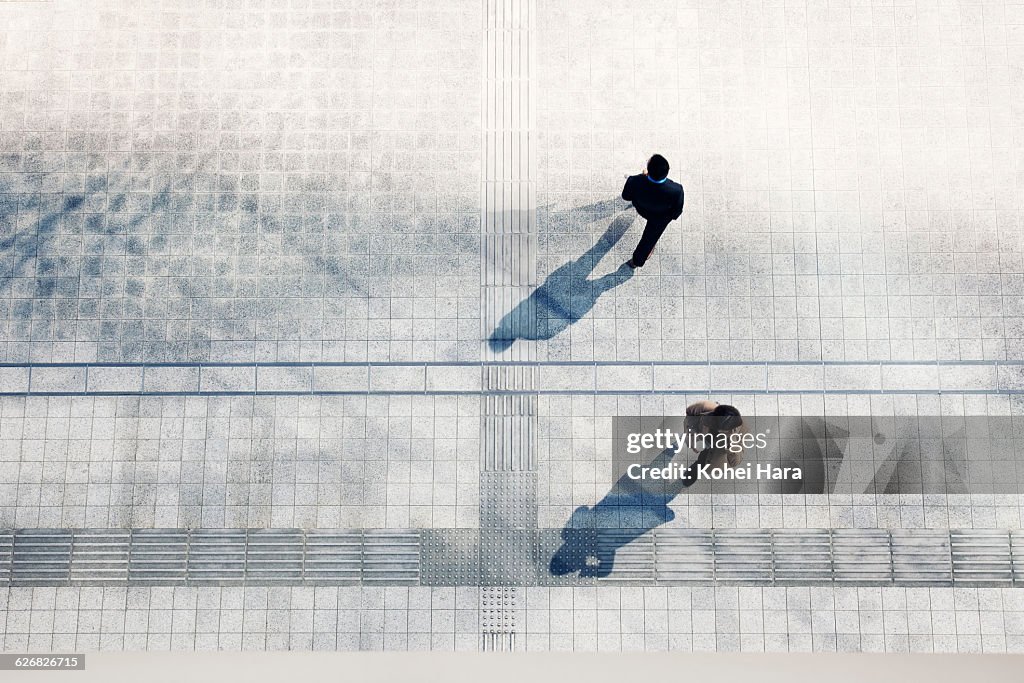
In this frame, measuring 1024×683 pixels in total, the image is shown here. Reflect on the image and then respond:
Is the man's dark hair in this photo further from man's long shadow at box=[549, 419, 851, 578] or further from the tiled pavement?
man's long shadow at box=[549, 419, 851, 578]

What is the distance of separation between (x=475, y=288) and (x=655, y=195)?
2.01m

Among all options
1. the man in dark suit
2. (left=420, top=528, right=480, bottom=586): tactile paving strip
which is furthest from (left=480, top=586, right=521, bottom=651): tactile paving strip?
the man in dark suit

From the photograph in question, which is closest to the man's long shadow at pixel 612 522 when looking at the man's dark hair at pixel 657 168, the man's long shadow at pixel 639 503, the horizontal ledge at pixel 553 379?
the man's long shadow at pixel 639 503

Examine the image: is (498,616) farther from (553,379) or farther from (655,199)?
(655,199)

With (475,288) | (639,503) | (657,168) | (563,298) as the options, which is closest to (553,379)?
(563,298)

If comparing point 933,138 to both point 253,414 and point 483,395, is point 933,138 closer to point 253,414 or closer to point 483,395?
point 483,395

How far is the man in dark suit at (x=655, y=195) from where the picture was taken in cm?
520

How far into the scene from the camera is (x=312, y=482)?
6.20 meters

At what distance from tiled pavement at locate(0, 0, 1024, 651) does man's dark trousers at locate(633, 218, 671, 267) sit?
26cm

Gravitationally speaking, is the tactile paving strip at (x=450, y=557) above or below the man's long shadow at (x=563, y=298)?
below

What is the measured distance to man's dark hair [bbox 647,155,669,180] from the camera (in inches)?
202

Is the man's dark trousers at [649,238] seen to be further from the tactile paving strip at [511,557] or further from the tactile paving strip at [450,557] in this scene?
the tactile paving strip at [450,557]

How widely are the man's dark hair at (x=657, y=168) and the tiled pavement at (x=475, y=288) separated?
1281mm

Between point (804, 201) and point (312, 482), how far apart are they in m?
5.76
